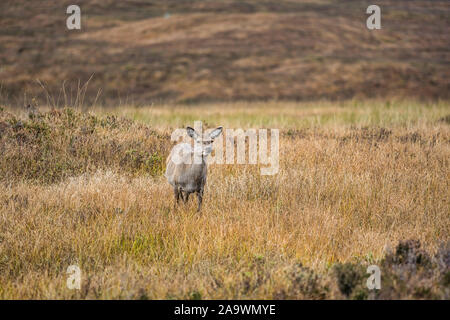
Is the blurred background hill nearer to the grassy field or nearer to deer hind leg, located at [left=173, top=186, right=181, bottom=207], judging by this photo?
the grassy field

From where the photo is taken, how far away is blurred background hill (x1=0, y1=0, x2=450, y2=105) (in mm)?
36812

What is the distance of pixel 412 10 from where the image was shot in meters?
59.3

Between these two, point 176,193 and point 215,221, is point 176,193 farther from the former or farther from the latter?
point 215,221

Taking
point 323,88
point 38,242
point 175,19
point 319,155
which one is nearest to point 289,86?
point 323,88

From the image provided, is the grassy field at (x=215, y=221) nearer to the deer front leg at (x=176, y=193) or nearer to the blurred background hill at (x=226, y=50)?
the deer front leg at (x=176, y=193)

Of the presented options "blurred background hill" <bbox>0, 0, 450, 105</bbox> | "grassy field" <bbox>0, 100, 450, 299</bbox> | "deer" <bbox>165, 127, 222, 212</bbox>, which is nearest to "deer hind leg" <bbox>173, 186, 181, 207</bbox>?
"deer" <bbox>165, 127, 222, 212</bbox>

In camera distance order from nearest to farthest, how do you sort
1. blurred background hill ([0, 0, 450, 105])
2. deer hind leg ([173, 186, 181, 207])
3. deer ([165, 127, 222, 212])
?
deer ([165, 127, 222, 212]), deer hind leg ([173, 186, 181, 207]), blurred background hill ([0, 0, 450, 105])

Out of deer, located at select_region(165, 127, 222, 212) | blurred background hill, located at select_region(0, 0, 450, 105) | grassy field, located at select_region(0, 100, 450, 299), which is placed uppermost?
blurred background hill, located at select_region(0, 0, 450, 105)

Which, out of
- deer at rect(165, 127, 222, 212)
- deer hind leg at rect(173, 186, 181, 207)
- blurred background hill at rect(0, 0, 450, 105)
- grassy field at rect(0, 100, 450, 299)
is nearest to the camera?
grassy field at rect(0, 100, 450, 299)

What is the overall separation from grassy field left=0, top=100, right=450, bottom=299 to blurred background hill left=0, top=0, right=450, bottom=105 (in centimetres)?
2180

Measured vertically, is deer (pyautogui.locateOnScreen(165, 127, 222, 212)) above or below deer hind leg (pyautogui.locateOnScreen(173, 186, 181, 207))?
above

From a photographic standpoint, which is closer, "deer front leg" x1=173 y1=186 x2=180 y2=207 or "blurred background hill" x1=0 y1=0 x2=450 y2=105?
"deer front leg" x1=173 y1=186 x2=180 y2=207

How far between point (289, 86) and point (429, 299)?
117 feet

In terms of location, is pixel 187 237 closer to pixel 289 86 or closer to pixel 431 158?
pixel 431 158
